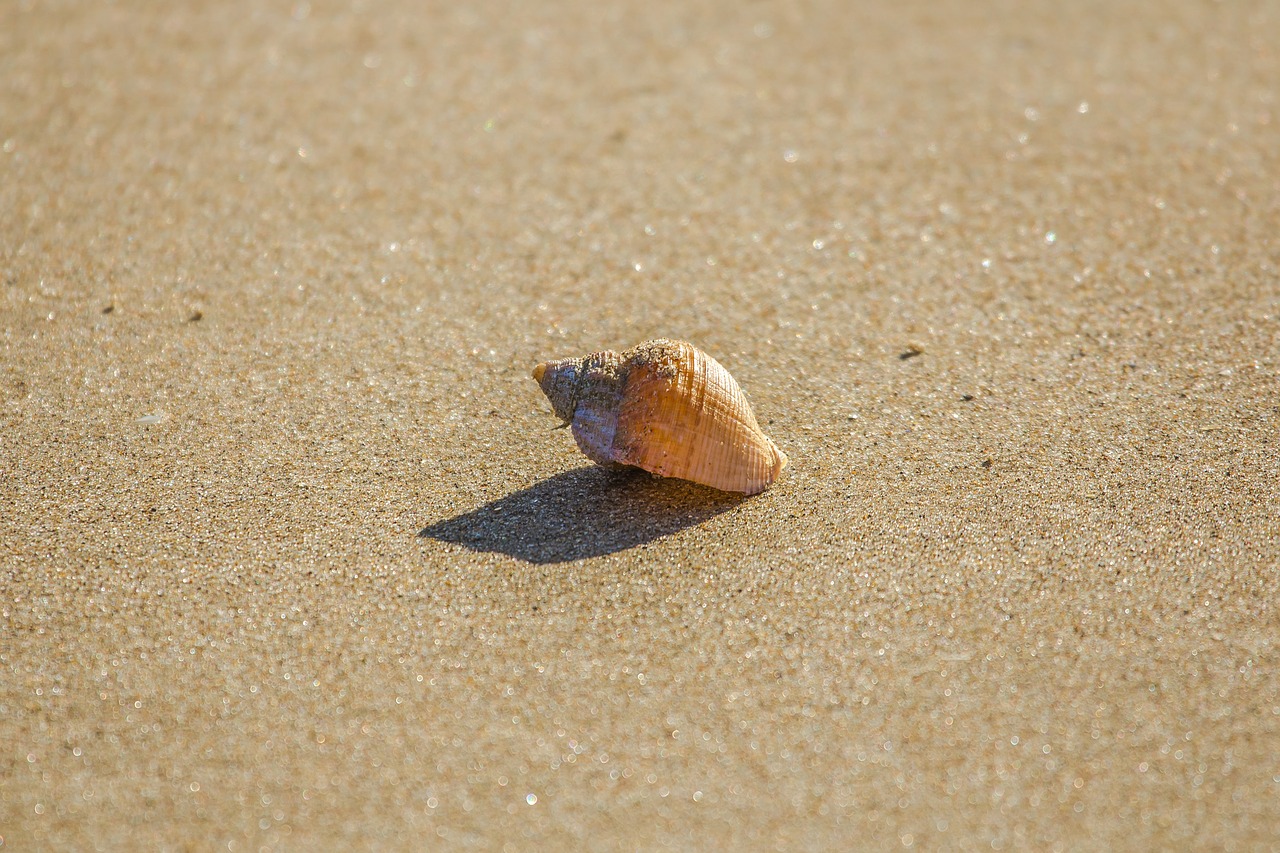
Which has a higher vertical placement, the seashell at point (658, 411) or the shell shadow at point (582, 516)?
the seashell at point (658, 411)

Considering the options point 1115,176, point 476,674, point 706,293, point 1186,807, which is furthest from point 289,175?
point 1186,807

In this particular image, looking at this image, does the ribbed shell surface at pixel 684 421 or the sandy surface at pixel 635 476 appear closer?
the sandy surface at pixel 635 476

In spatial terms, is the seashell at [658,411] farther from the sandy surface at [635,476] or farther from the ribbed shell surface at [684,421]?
the sandy surface at [635,476]

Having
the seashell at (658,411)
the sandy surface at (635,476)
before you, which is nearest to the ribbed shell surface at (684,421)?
the seashell at (658,411)

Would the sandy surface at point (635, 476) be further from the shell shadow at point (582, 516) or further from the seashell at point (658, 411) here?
the seashell at point (658, 411)

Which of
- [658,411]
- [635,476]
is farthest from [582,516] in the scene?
[658,411]

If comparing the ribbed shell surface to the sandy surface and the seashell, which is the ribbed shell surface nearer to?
the seashell

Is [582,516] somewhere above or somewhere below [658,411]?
below

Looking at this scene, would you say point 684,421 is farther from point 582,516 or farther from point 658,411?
point 582,516
